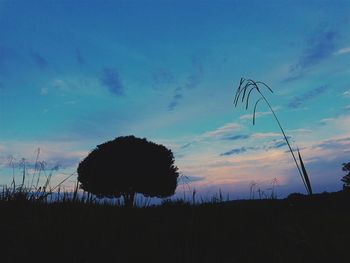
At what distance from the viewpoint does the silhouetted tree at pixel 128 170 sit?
39312 mm

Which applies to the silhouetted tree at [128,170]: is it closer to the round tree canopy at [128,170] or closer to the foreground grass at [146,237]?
the round tree canopy at [128,170]

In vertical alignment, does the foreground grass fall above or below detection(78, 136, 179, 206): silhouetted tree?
below

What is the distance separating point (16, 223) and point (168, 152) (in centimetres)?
3662

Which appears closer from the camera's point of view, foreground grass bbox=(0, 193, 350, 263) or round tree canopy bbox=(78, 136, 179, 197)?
foreground grass bbox=(0, 193, 350, 263)

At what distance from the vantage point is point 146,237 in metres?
6.15

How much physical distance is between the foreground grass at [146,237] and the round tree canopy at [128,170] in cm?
3124

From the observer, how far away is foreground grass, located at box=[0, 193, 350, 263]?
17.4 feet

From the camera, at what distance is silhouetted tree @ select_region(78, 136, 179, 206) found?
3931cm

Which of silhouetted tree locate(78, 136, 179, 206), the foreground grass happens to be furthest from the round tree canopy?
the foreground grass

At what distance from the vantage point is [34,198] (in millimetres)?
7484

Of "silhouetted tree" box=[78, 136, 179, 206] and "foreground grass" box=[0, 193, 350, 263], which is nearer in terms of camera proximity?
"foreground grass" box=[0, 193, 350, 263]

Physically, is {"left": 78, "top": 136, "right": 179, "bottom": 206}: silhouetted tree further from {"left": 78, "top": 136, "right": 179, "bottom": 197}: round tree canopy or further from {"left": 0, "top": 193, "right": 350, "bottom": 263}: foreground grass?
{"left": 0, "top": 193, "right": 350, "bottom": 263}: foreground grass

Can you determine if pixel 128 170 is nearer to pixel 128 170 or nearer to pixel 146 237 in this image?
pixel 128 170

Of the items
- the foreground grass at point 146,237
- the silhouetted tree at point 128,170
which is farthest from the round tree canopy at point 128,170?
the foreground grass at point 146,237
